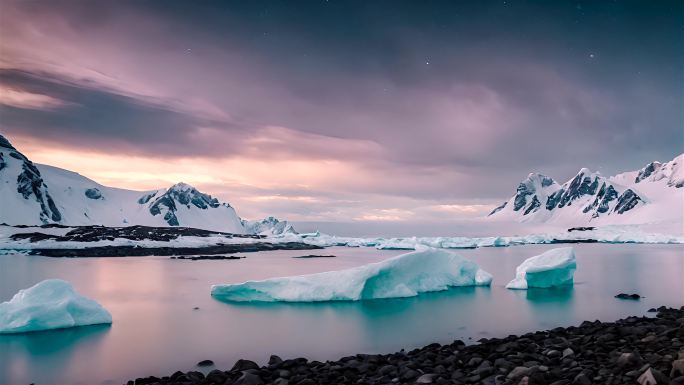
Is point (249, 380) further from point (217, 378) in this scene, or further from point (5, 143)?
point (5, 143)

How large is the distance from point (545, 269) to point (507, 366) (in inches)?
649

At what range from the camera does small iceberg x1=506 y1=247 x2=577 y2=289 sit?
23.5 metres

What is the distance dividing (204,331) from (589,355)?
379 inches

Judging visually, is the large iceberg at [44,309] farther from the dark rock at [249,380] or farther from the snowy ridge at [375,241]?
the snowy ridge at [375,241]

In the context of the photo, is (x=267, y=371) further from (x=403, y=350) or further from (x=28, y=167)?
(x=28, y=167)

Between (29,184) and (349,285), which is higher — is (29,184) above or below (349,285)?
above

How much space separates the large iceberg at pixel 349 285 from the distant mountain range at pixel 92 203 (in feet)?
314

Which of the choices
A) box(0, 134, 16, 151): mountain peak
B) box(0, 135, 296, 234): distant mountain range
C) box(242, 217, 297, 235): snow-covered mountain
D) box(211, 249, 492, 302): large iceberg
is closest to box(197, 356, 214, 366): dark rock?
box(211, 249, 492, 302): large iceberg

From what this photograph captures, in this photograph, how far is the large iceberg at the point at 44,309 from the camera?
13.3 meters

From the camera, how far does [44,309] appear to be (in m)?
13.5

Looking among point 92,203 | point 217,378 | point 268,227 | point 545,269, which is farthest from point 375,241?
point 268,227

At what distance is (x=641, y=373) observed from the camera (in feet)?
23.0

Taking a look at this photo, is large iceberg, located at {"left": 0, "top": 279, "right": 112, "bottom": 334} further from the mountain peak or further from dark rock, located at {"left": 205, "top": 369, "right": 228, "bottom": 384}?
the mountain peak

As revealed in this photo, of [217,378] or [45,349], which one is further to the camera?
[45,349]
